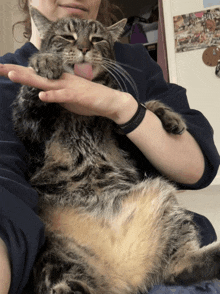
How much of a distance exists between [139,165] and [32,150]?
409 millimetres

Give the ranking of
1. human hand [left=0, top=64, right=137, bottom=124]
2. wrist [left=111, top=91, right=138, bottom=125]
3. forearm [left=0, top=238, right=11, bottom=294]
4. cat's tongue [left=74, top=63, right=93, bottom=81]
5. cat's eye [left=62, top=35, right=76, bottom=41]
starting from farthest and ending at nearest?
cat's eye [left=62, top=35, right=76, bottom=41], cat's tongue [left=74, top=63, right=93, bottom=81], wrist [left=111, top=91, right=138, bottom=125], human hand [left=0, top=64, right=137, bottom=124], forearm [left=0, top=238, right=11, bottom=294]

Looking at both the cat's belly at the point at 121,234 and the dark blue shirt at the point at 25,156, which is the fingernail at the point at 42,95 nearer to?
the dark blue shirt at the point at 25,156

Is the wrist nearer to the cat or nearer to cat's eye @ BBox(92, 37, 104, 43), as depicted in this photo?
the cat

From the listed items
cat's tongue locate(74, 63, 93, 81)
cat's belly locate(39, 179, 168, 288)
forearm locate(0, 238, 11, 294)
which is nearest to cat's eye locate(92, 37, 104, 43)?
cat's tongue locate(74, 63, 93, 81)

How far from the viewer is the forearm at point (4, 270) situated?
24.3 inches

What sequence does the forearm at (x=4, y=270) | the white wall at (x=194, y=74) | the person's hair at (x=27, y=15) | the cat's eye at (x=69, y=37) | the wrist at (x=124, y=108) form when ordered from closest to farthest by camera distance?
the forearm at (x=4, y=270), the wrist at (x=124, y=108), the cat's eye at (x=69, y=37), the person's hair at (x=27, y=15), the white wall at (x=194, y=74)

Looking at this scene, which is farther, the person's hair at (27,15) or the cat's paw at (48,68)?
the person's hair at (27,15)

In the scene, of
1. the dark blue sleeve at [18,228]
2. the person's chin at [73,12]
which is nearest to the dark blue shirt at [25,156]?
the dark blue sleeve at [18,228]

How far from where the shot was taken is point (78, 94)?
81cm

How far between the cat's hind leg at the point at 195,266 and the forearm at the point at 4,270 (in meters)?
0.44

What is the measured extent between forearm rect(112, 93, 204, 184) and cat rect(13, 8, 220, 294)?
0.05 m

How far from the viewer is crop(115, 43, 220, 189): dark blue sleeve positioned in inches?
42.4

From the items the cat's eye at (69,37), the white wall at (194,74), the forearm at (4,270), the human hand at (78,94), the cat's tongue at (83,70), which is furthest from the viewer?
the white wall at (194,74)

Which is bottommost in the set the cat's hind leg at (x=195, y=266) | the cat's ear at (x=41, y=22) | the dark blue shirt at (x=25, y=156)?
the cat's hind leg at (x=195, y=266)
